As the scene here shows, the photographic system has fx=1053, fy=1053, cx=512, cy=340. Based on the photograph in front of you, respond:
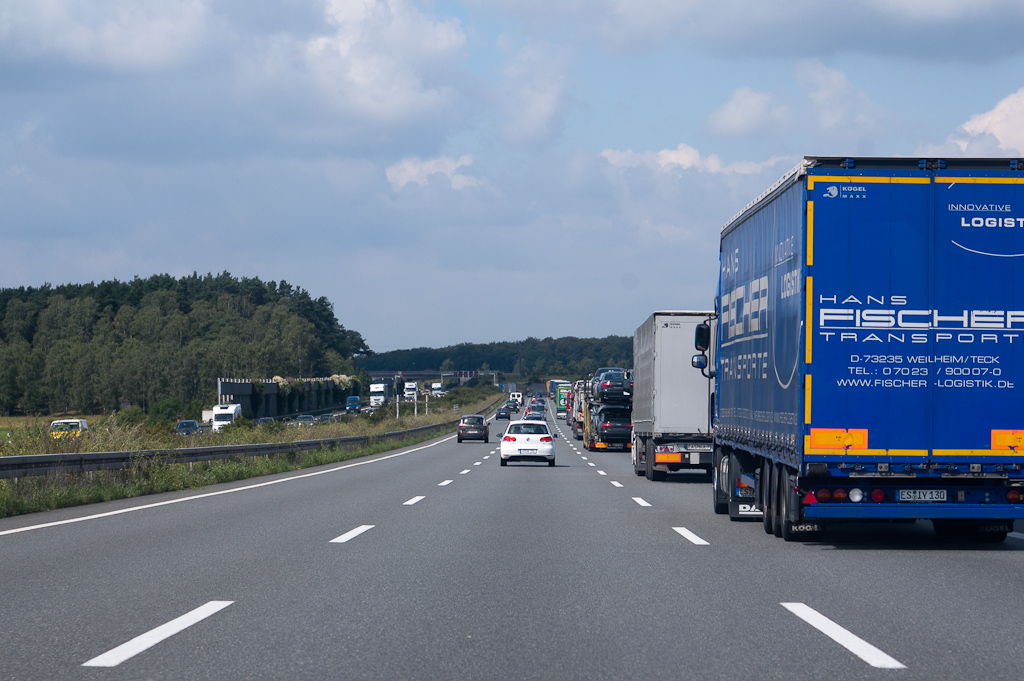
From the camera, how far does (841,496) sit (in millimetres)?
10461

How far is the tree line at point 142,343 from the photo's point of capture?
430 ft

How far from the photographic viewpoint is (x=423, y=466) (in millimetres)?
30047

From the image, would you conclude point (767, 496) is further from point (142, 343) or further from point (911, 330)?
point (142, 343)

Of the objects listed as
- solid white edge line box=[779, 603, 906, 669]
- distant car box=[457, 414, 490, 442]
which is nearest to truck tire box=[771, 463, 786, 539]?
solid white edge line box=[779, 603, 906, 669]

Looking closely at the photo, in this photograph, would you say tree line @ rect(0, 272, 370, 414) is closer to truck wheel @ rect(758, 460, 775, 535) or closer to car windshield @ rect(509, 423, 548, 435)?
car windshield @ rect(509, 423, 548, 435)

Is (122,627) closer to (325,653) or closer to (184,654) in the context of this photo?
(184,654)

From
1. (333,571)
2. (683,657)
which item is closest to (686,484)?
(333,571)

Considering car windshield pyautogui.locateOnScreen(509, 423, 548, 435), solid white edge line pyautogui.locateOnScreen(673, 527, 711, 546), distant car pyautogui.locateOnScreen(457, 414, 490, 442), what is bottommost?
distant car pyautogui.locateOnScreen(457, 414, 490, 442)

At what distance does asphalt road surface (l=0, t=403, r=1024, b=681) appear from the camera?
5730mm

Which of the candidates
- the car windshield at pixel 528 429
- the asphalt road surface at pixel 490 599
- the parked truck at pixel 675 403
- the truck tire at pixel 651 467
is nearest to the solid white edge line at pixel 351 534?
the asphalt road surface at pixel 490 599

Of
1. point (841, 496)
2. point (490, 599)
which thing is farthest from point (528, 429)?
point (490, 599)

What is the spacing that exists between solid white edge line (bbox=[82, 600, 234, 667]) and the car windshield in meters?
24.3

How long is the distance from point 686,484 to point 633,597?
15310mm

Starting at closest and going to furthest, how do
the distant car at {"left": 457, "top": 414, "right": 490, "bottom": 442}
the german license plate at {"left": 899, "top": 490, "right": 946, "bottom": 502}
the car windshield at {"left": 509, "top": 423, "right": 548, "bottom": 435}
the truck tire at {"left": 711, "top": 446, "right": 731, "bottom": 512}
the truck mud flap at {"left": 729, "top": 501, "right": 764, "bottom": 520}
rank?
the german license plate at {"left": 899, "top": 490, "right": 946, "bottom": 502} < the truck mud flap at {"left": 729, "top": 501, "right": 764, "bottom": 520} < the truck tire at {"left": 711, "top": 446, "right": 731, "bottom": 512} < the car windshield at {"left": 509, "top": 423, "right": 548, "bottom": 435} < the distant car at {"left": 457, "top": 414, "right": 490, "bottom": 442}
